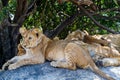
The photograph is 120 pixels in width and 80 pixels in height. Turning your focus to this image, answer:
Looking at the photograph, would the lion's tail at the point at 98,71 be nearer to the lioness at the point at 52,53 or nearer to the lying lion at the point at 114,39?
the lioness at the point at 52,53

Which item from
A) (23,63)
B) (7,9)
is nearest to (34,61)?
(23,63)

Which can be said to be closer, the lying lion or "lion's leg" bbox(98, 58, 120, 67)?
"lion's leg" bbox(98, 58, 120, 67)

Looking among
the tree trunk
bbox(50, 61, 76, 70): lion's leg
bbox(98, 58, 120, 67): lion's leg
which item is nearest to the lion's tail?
bbox(50, 61, 76, 70): lion's leg

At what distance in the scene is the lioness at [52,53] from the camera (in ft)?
17.1

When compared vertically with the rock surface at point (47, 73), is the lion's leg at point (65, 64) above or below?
above

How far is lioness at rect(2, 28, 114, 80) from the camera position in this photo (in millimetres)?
5215

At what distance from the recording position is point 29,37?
17.5 feet

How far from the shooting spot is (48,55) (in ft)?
18.1

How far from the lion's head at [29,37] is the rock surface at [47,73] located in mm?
292

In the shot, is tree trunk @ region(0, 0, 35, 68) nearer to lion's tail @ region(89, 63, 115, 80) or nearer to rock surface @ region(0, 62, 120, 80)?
rock surface @ region(0, 62, 120, 80)

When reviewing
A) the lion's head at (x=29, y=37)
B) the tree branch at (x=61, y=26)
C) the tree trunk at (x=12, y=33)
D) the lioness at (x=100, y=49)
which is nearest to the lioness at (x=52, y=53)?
the lion's head at (x=29, y=37)

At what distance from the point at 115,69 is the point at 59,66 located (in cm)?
82

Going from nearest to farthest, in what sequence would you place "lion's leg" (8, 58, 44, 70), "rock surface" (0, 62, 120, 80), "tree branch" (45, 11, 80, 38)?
"rock surface" (0, 62, 120, 80) → "lion's leg" (8, 58, 44, 70) → "tree branch" (45, 11, 80, 38)

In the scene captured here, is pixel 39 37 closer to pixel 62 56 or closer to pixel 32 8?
pixel 62 56
